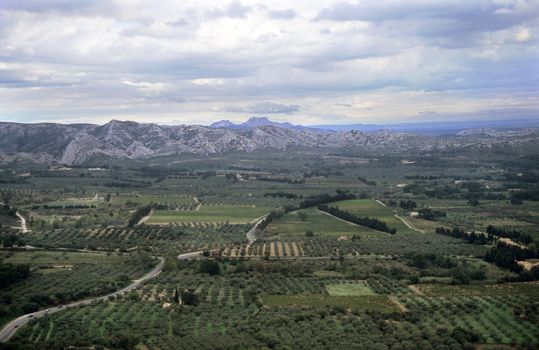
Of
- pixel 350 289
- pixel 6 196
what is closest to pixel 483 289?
pixel 350 289

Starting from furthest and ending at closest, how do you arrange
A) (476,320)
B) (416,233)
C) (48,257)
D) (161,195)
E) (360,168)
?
(360,168) < (161,195) < (416,233) < (48,257) < (476,320)

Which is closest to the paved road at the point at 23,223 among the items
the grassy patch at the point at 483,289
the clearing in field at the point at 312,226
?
the clearing in field at the point at 312,226

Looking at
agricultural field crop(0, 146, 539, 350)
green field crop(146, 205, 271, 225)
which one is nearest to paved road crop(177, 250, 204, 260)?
agricultural field crop(0, 146, 539, 350)

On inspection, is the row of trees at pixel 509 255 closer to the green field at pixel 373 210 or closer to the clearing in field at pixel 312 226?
the green field at pixel 373 210

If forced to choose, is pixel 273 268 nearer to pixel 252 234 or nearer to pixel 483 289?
pixel 483 289

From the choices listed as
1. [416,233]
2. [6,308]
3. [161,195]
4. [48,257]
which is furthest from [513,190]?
[6,308]

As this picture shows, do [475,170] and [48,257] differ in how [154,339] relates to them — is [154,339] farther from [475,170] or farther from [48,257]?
[475,170]
